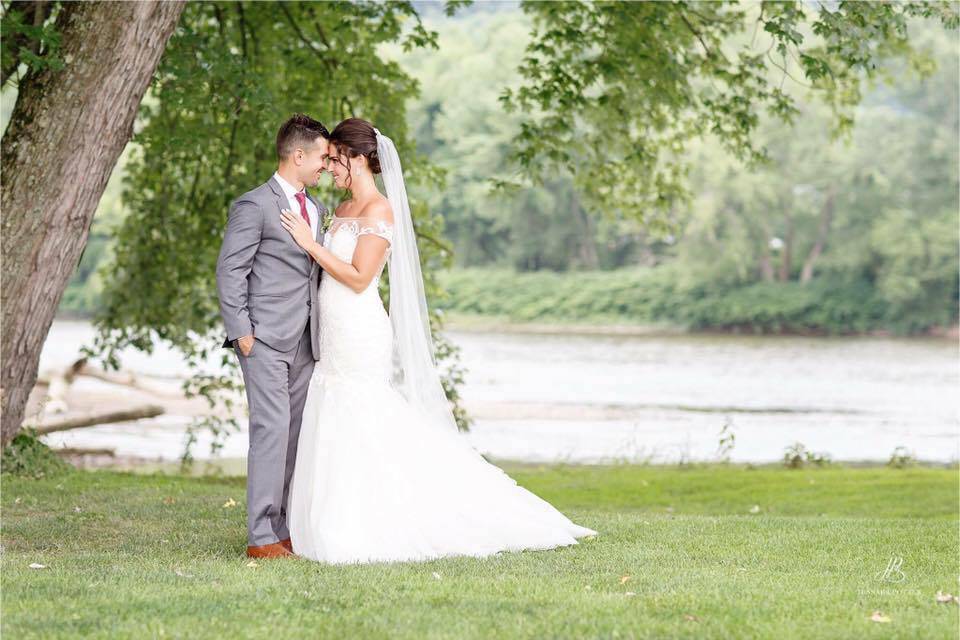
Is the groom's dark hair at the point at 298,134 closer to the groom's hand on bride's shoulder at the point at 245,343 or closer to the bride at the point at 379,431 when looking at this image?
the bride at the point at 379,431

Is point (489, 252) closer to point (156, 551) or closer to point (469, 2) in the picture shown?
point (469, 2)

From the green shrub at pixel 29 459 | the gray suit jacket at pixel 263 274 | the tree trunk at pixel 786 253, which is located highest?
the tree trunk at pixel 786 253

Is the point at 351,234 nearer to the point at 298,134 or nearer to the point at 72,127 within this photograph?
the point at 298,134

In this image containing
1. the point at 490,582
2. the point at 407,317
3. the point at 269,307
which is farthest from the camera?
the point at 407,317

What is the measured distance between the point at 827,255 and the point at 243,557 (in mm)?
56618

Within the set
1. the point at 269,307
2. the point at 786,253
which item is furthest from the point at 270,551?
the point at 786,253

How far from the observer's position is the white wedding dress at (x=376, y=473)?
6.78 m

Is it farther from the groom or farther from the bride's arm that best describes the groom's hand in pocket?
the bride's arm

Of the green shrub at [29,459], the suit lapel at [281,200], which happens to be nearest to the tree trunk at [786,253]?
the green shrub at [29,459]

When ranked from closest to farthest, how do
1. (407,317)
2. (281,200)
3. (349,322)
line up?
(281,200) → (349,322) → (407,317)

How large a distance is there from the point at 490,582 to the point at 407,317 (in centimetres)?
217

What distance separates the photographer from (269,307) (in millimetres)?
6852

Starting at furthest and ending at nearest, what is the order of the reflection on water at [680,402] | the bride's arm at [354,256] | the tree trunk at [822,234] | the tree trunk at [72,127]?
the tree trunk at [822,234] → the reflection on water at [680,402] → the tree trunk at [72,127] → the bride's arm at [354,256]

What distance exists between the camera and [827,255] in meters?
59.9
